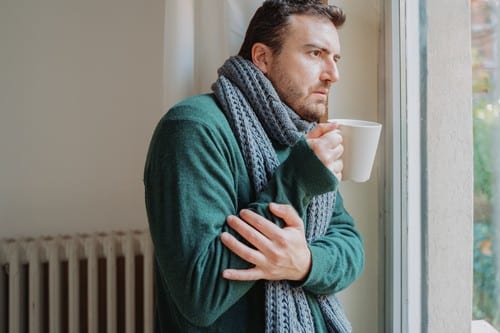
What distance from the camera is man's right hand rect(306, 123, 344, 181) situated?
20.2 inches

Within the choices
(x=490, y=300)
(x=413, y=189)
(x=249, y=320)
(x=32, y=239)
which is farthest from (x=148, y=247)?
(x=490, y=300)

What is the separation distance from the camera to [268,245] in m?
0.48

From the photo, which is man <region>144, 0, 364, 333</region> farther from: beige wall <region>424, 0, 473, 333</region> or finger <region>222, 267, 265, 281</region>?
beige wall <region>424, 0, 473, 333</region>

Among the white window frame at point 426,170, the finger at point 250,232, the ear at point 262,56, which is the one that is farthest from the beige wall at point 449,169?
the finger at point 250,232

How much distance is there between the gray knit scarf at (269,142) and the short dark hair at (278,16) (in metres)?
0.07

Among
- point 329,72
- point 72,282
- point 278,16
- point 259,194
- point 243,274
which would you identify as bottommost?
point 72,282

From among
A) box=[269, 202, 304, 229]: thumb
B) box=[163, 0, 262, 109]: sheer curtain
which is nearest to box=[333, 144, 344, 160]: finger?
box=[269, 202, 304, 229]: thumb

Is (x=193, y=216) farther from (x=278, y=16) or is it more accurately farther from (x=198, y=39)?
(x=198, y=39)

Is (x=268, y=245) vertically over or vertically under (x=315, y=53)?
under

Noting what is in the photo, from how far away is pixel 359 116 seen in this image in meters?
0.87

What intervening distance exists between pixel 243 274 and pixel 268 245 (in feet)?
0.17

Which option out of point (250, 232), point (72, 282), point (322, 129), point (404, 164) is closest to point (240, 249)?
point (250, 232)

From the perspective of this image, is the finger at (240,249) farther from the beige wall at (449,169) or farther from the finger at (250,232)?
the beige wall at (449,169)

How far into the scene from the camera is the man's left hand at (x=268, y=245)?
474 mm
